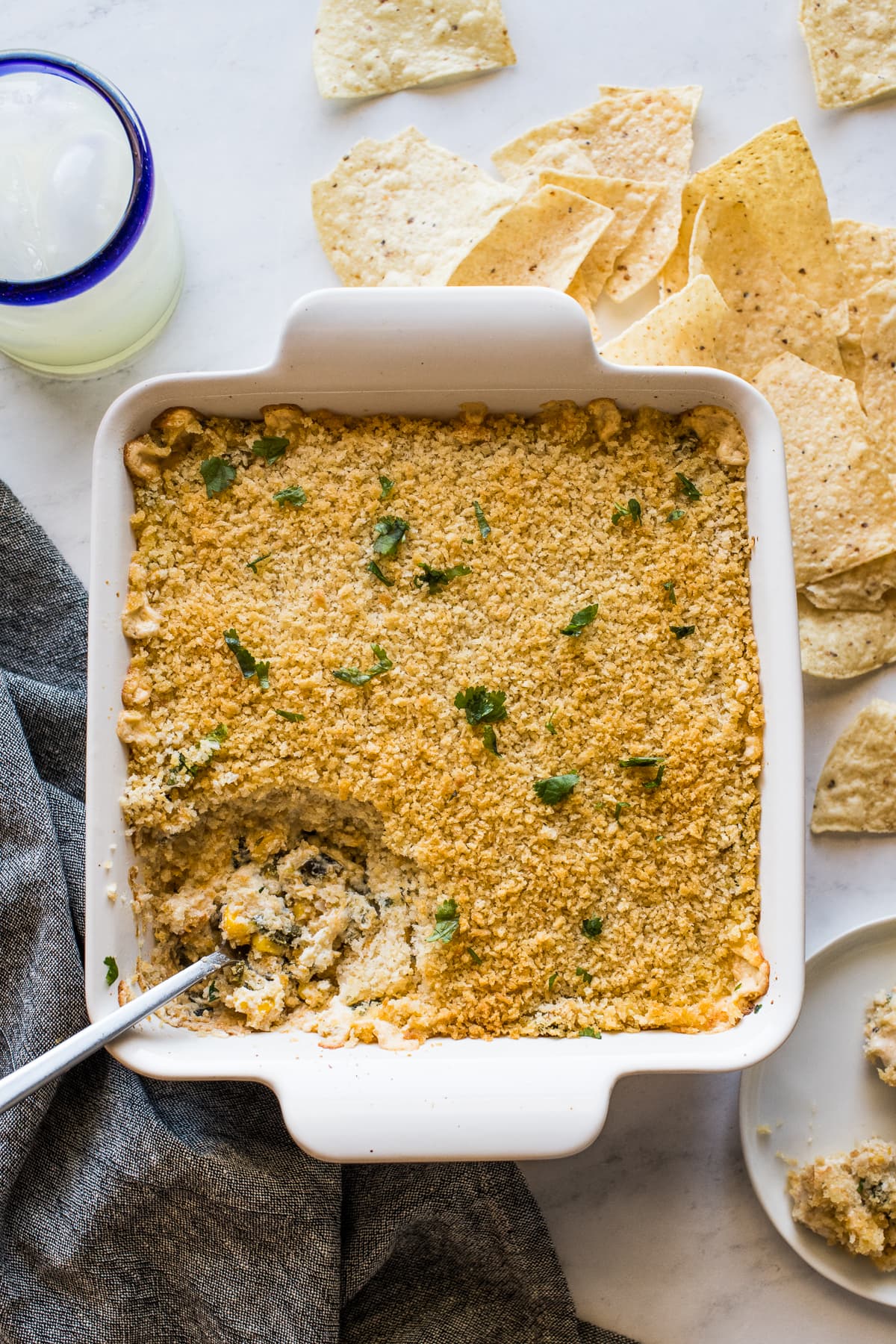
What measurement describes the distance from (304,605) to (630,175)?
3.54 feet

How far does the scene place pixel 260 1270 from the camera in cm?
191

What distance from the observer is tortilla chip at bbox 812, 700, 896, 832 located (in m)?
2.00

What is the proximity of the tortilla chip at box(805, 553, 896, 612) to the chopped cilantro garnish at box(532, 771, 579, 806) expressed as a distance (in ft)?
2.02

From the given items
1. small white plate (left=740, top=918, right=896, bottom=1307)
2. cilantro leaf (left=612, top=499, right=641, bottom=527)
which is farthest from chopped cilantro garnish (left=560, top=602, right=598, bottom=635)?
small white plate (left=740, top=918, right=896, bottom=1307)

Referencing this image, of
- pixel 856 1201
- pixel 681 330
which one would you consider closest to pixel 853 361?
pixel 681 330

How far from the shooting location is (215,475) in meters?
1.77

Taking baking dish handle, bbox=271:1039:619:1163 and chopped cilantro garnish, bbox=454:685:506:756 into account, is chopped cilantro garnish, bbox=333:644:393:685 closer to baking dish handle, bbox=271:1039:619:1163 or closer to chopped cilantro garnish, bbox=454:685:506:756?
chopped cilantro garnish, bbox=454:685:506:756

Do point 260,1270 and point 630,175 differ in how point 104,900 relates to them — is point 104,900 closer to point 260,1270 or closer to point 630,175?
point 260,1270

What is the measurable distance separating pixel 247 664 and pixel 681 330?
3.10ft

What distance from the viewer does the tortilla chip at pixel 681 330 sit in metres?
1.88

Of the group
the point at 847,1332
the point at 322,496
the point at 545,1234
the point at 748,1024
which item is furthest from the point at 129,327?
the point at 847,1332

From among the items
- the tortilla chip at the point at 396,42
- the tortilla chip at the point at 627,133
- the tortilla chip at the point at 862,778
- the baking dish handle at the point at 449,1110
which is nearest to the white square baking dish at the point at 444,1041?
the baking dish handle at the point at 449,1110

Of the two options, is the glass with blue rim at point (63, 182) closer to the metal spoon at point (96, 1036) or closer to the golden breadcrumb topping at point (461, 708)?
the golden breadcrumb topping at point (461, 708)

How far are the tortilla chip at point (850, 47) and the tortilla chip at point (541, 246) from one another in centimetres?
58
